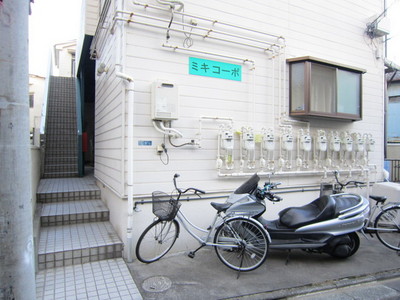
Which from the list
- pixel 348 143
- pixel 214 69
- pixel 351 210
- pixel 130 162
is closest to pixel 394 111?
pixel 348 143

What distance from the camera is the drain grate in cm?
327

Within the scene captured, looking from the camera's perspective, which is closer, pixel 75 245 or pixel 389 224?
pixel 75 245

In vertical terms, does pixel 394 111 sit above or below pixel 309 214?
above

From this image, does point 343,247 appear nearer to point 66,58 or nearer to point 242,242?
point 242,242

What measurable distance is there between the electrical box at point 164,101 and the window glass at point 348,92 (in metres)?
3.51

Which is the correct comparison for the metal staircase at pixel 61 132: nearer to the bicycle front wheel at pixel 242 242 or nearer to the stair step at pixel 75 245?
the stair step at pixel 75 245

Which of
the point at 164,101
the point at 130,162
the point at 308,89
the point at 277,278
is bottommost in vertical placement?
the point at 277,278

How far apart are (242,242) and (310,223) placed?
1.01m

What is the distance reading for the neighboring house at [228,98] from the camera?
418 centimetres

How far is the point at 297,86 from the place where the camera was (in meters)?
5.48

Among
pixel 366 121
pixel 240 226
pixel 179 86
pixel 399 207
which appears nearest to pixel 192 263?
pixel 240 226

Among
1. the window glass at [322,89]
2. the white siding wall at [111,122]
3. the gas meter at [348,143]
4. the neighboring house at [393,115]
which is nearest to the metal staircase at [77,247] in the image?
the white siding wall at [111,122]

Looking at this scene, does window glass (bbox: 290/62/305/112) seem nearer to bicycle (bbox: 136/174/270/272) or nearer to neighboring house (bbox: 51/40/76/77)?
bicycle (bbox: 136/174/270/272)

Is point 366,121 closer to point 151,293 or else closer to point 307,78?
point 307,78
